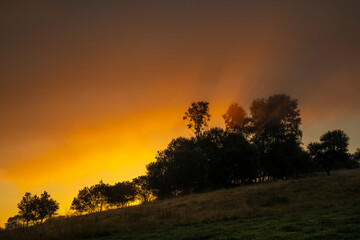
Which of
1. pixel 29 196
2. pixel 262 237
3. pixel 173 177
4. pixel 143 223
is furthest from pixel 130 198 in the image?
pixel 262 237

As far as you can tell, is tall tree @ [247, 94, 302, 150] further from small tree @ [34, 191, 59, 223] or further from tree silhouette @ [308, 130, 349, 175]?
small tree @ [34, 191, 59, 223]

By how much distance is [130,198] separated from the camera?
112438mm

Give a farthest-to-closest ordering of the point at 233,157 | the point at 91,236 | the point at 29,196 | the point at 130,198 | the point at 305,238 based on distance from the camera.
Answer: the point at 130,198
the point at 29,196
the point at 233,157
the point at 91,236
the point at 305,238

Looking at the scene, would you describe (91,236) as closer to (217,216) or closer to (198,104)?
(217,216)

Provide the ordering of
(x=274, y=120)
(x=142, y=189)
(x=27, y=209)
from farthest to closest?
(x=142, y=189), (x=27, y=209), (x=274, y=120)

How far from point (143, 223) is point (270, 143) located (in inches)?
2518

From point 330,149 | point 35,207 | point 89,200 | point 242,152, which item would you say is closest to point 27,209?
point 35,207

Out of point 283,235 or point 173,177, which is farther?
point 173,177

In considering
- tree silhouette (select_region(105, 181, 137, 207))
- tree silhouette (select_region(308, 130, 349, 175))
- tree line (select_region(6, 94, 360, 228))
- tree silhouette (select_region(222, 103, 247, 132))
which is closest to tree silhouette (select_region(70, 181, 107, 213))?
tree silhouette (select_region(105, 181, 137, 207))

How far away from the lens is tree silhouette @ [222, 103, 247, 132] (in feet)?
270

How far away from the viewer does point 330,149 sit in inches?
3083

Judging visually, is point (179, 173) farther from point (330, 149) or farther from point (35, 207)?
point (35, 207)

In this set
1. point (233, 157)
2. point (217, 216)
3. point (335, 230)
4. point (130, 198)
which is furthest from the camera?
point (130, 198)

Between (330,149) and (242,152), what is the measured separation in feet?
111
